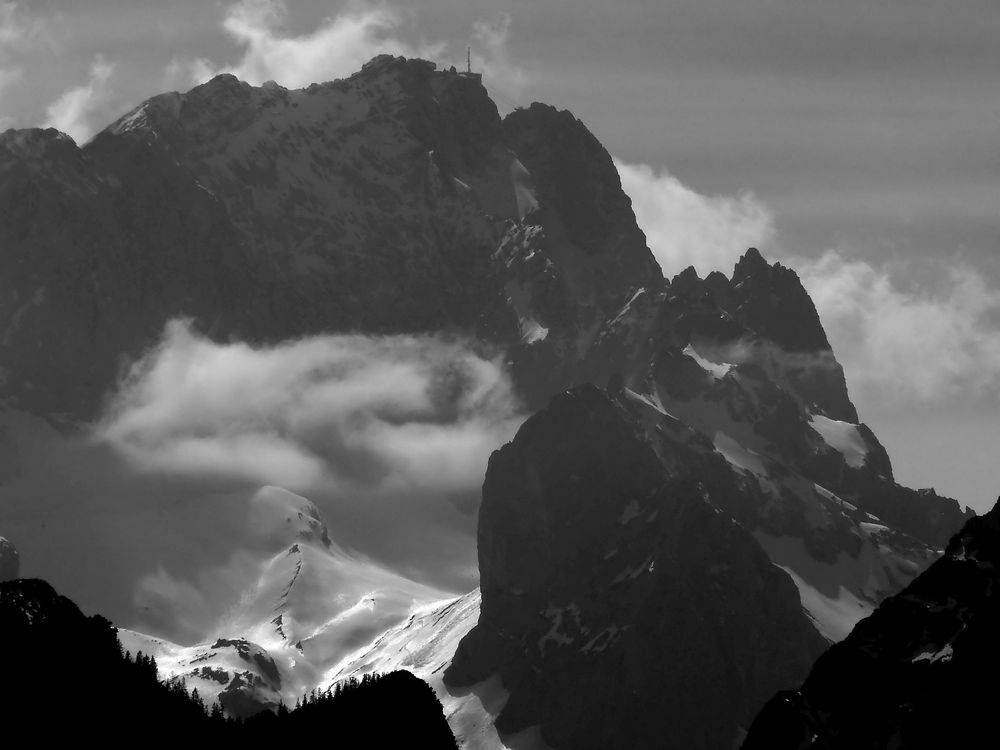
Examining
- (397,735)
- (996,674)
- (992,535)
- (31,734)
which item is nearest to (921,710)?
(996,674)

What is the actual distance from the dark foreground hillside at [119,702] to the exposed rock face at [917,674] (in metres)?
27.2

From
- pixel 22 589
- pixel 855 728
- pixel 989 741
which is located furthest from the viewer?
pixel 22 589

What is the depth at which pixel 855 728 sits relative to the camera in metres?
167

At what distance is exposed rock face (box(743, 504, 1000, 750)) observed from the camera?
161 meters

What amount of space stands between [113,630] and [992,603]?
60.8m

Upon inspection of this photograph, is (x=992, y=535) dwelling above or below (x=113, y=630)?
below

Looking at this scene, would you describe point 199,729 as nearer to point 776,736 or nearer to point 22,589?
point 22,589

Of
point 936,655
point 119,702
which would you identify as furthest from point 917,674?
point 119,702

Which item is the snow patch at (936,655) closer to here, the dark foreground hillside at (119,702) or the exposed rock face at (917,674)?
the exposed rock face at (917,674)

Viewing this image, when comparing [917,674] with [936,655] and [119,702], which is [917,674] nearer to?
[936,655]

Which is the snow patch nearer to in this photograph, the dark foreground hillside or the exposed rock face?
the exposed rock face

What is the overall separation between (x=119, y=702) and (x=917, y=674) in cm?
5163

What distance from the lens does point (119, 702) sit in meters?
180

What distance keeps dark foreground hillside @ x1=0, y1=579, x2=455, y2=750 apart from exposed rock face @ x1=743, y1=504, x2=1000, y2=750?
89.4 ft
